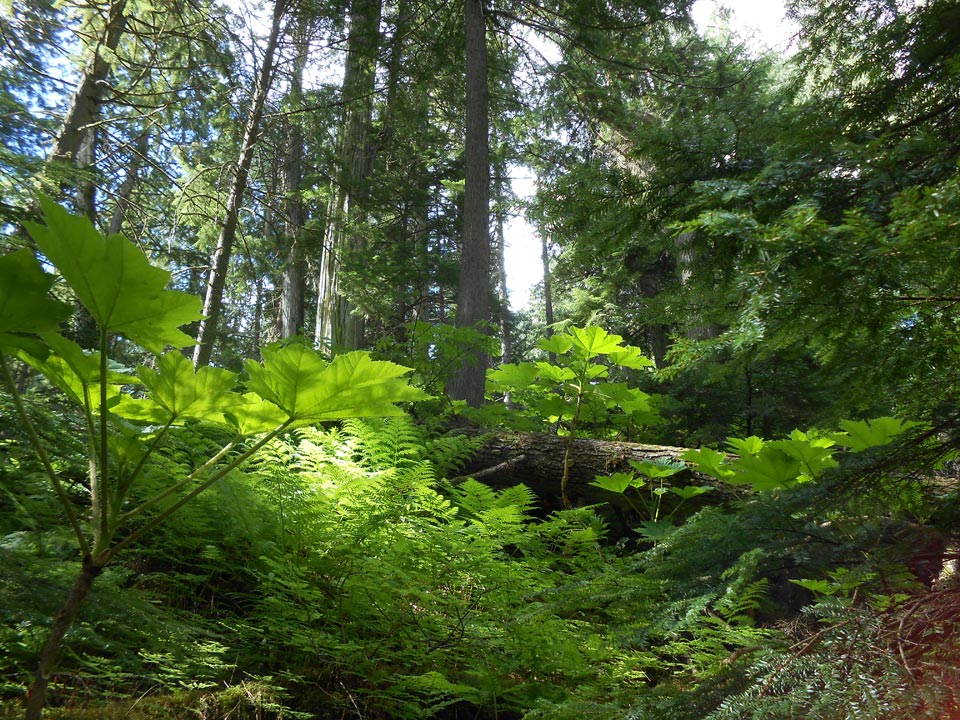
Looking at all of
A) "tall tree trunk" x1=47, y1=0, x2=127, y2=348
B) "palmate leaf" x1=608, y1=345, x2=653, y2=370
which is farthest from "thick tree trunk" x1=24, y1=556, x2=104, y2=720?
"tall tree trunk" x1=47, y1=0, x2=127, y2=348

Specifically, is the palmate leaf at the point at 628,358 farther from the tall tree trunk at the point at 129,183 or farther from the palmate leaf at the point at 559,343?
the tall tree trunk at the point at 129,183

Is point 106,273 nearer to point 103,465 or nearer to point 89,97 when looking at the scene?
point 103,465

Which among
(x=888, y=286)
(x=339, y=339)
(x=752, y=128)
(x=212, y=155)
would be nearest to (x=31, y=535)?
(x=888, y=286)

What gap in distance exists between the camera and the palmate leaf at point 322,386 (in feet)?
3.17

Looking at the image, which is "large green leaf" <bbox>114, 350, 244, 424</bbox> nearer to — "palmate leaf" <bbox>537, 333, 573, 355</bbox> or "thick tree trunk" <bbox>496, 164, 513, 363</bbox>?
"palmate leaf" <bbox>537, 333, 573, 355</bbox>

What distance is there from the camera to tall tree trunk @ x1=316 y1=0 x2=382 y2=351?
27.8 feet

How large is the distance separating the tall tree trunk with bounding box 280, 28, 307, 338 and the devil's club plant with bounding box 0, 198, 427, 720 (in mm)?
7422

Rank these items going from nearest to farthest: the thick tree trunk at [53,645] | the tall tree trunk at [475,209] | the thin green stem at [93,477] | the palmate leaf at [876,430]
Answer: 1. the thick tree trunk at [53,645]
2. the thin green stem at [93,477]
3. the palmate leaf at [876,430]
4. the tall tree trunk at [475,209]

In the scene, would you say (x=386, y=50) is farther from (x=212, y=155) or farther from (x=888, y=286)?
(x=888, y=286)

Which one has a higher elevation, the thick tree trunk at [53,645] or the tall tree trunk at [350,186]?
the tall tree trunk at [350,186]

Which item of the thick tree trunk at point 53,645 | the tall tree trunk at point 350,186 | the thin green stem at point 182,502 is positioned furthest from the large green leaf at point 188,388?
the tall tree trunk at point 350,186

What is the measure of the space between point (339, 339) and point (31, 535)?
23.8ft

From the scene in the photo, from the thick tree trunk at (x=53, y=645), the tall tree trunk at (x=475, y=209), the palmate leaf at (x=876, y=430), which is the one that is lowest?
the thick tree trunk at (x=53, y=645)

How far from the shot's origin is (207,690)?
1627 millimetres
